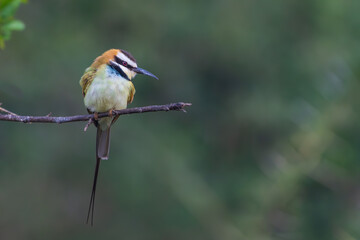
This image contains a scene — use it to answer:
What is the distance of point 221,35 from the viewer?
420 inches

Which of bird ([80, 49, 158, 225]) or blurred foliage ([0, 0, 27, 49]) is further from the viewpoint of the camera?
bird ([80, 49, 158, 225])

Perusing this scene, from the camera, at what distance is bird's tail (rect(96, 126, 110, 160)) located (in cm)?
340

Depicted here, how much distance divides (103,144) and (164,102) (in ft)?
22.0

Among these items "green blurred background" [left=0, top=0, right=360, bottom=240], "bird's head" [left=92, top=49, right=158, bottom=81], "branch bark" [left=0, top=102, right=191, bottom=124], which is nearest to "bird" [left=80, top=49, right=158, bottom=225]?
"bird's head" [left=92, top=49, right=158, bottom=81]

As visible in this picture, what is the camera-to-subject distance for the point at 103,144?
342cm

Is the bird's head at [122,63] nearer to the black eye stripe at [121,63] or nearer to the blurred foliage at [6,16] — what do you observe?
the black eye stripe at [121,63]

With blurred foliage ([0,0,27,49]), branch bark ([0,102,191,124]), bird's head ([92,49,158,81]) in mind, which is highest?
bird's head ([92,49,158,81])

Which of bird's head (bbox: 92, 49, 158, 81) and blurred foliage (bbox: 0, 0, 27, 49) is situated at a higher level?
bird's head (bbox: 92, 49, 158, 81)

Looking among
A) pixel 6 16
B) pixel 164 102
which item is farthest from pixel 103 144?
pixel 164 102

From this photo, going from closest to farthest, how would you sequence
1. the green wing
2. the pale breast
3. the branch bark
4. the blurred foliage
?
the branch bark, the blurred foliage, the pale breast, the green wing

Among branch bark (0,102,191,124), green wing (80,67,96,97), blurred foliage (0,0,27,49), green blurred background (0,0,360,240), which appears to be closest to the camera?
branch bark (0,102,191,124)

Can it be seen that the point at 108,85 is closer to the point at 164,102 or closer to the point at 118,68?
the point at 118,68

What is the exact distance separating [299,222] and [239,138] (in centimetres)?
500

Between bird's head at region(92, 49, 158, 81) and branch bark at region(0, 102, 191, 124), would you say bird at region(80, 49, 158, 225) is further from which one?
branch bark at region(0, 102, 191, 124)
